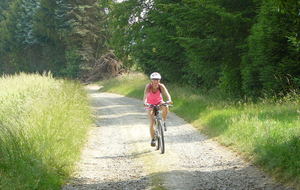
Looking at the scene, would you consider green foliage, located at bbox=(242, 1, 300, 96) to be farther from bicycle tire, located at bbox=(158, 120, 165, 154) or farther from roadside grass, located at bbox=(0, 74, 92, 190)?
roadside grass, located at bbox=(0, 74, 92, 190)

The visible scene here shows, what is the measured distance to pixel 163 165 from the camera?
32.1 feet

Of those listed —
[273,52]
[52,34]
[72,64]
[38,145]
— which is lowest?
[72,64]

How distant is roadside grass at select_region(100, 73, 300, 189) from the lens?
27.6ft

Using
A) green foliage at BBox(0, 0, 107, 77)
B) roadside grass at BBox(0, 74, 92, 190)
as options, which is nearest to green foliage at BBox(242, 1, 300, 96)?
roadside grass at BBox(0, 74, 92, 190)

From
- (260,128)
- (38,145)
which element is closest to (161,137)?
(260,128)

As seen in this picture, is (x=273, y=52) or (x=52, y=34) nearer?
(x=273, y=52)

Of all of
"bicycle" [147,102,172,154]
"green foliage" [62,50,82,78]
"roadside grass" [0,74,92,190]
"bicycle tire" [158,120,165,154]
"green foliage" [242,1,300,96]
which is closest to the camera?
"roadside grass" [0,74,92,190]

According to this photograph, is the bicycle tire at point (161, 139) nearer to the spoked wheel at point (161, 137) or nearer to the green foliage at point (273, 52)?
the spoked wheel at point (161, 137)

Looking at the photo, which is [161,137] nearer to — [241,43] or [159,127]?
[159,127]

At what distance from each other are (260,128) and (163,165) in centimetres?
287

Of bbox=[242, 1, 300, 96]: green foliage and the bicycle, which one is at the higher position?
bbox=[242, 1, 300, 96]: green foliage

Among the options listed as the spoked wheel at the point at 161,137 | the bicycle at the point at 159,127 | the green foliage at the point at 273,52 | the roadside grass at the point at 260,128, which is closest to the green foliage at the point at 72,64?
the roadside grass at the point at 260,128

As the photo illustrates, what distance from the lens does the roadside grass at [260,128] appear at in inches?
331

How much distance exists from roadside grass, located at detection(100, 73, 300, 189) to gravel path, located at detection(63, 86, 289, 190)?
0.29m
